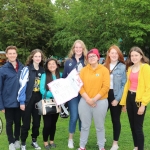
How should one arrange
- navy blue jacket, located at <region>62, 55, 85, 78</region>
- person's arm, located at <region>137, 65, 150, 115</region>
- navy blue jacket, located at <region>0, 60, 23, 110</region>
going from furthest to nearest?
navy blue jacket, located at <region>62, 55, 85, 78</region> → navy blue jacket, located at <region>0, 60, 23, 110</region> → person's arm, located at <region>137, 65, 150, 115</region>

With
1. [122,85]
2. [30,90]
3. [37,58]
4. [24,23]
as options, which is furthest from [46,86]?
[24,23]

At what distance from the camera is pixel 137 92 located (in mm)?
4223

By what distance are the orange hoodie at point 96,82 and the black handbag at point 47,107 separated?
2.14 feet

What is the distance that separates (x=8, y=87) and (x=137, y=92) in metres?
2.28

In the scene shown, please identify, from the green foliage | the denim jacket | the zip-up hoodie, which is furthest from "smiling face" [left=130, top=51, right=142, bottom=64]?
the green foliage

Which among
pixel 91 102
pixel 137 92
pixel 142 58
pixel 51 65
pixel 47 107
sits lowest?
pixel 47 107

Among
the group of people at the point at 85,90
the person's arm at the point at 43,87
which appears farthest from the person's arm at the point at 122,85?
the person's arm at the point at 43,87

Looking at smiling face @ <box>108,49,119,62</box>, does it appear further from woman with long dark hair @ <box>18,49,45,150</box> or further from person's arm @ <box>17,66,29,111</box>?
person's arm @ <box>17,66,29,111</box>

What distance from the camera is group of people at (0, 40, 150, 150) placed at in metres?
4.35

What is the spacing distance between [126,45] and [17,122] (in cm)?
2535

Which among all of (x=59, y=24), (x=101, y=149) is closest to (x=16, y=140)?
(x=101, y=149)

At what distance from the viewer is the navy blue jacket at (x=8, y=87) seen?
4.59 meters

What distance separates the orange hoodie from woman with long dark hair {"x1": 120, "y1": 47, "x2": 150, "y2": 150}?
373 millimetres

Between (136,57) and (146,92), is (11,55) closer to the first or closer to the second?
(136,57)
